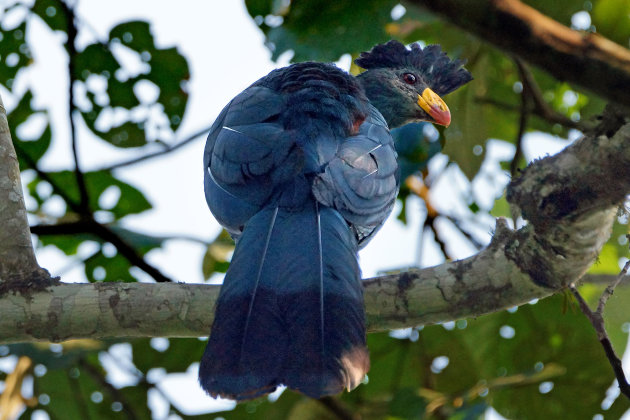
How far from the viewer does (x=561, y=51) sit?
135cm

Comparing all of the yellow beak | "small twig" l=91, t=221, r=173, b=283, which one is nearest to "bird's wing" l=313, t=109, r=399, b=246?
the yellow beak

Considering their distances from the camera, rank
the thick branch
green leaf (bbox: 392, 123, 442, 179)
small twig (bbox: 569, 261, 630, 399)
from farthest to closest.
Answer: green leaf (bbox: 392, 123, 442, 179), small twig (bbox: 569, 261, 630, 399), the thick branch

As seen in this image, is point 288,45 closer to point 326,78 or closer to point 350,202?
point 326,78

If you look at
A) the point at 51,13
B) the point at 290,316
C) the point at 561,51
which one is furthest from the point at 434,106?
the point at 561,51

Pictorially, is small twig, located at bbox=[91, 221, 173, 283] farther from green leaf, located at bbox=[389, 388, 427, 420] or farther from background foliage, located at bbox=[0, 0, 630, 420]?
green leaf, located at bbox=[389, 388, 427, 420]

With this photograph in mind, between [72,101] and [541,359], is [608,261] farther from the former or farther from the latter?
[72,101]

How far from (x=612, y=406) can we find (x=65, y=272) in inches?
132

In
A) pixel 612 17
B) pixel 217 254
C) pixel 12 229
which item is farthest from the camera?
pixel 217 254

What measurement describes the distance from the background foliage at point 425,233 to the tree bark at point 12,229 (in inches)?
51.4

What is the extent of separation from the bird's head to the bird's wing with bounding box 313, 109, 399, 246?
1.14 metres

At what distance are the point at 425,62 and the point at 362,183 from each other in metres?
1.89

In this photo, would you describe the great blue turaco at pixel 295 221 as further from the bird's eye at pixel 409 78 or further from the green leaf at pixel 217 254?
the green leaf at pixel 217 254

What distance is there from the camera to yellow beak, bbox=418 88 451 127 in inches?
178

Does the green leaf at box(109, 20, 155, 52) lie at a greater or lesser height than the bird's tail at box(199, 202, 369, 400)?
lesser
